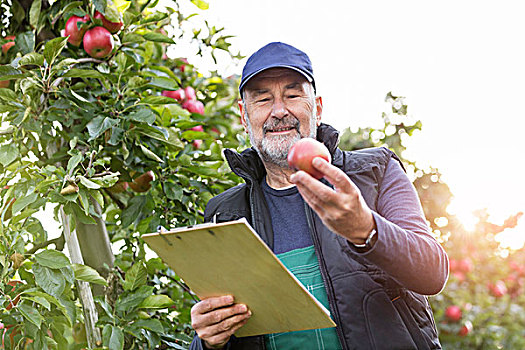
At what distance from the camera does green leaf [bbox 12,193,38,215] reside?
1.41 metres

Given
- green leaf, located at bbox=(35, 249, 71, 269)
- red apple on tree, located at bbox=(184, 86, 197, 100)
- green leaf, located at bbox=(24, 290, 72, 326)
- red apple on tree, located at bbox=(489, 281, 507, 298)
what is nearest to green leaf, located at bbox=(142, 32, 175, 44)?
red apple on tree, located at bbox=(184, 86, 197, 100)

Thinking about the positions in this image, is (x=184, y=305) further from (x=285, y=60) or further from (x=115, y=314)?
(x=285, y=60)

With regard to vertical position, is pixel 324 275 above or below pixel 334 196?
below

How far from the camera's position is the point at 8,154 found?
157 centimetres

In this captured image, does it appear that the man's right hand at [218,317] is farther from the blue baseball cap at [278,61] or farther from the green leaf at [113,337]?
the blue baseball cap at [278,61]

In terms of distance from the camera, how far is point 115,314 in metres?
1.64

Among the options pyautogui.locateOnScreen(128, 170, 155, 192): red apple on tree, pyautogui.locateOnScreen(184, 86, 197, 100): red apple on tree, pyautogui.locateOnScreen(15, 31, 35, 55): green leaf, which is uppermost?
pyautogui.locateOnScreen(15, 31, 35, 55): green leaf

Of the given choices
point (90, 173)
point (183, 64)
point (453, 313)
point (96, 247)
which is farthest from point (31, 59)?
point (453, 313)

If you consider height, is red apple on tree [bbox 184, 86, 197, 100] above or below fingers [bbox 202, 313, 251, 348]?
above

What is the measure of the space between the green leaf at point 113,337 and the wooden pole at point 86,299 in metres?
0.13

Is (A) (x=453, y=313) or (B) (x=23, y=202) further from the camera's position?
(A) (x=453, y=313)

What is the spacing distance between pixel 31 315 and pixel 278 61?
2.84 feet

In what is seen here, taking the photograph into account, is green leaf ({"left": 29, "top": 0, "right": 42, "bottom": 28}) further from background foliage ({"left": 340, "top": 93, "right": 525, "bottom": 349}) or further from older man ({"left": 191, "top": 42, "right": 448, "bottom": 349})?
background foliage ({"left": 340, "top": 93, "right": 525, "bottom": 349})

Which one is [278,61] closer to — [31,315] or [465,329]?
[31,315]
